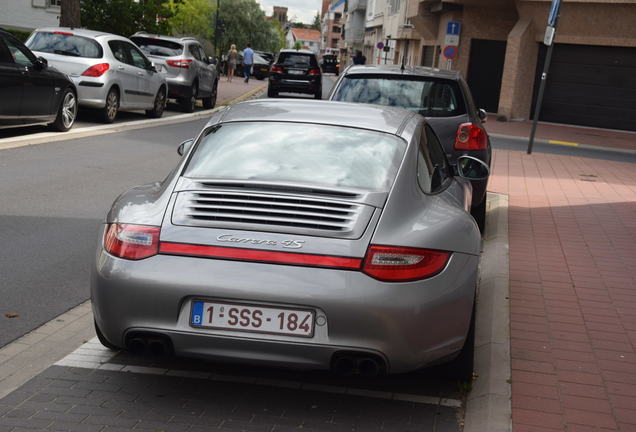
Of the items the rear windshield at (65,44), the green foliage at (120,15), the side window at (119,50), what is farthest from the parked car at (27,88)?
the green foliage at (120,15)

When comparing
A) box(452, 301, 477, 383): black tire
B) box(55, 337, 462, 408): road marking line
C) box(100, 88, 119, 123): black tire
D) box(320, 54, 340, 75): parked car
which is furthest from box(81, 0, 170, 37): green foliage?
box(320, 54, 340, 75): parked car

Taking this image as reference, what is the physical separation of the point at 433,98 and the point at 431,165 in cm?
415

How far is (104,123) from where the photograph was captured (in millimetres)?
18531

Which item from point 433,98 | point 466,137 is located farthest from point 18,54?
point 466,137

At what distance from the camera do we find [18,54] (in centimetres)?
1435

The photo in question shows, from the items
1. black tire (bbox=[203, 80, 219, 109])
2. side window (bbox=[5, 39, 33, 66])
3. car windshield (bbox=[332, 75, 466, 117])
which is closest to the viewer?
car windshield (bbox=[332, 75, 466, 117])

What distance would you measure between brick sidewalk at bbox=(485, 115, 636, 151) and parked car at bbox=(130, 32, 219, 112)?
8794 mm

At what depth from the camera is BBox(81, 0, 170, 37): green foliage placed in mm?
33844

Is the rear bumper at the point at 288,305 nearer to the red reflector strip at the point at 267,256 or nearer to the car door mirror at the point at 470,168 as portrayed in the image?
the red reflector strip at the point at 267,256

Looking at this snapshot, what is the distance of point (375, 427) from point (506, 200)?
8.08 meters

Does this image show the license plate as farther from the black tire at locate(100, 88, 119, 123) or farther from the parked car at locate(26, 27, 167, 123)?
the black tire at locate(100, 88, 119, 123)

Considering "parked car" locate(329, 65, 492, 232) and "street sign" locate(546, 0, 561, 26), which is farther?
Result: "street sign" locate(546, 0, 561, 26)

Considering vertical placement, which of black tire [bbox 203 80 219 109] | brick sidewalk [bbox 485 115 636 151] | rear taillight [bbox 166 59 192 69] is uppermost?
rear taillight [bbox 166 59 192 69]

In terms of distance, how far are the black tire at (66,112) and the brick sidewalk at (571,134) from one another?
1439cm
